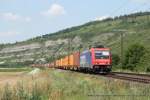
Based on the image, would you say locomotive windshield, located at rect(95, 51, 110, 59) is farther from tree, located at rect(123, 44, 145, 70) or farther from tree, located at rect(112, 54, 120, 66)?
tree, located at rect(112, 54, 120, 66)

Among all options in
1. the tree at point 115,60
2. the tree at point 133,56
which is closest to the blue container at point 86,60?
the tree at point 133,56

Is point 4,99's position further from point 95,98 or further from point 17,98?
point 95,98

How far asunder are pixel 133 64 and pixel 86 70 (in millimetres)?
17434

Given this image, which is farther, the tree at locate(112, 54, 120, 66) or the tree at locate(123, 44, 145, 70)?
the tree at locate(112, 54, 120, 66)

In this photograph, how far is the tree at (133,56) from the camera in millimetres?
83438

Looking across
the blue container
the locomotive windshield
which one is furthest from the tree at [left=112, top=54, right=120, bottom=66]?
the locomotive windshield

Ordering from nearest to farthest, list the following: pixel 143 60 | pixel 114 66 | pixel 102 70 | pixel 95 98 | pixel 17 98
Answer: pixel 95 98 → pixel 17 98 → pixel 102 70 → pixel 143 60 → pixel 114 66

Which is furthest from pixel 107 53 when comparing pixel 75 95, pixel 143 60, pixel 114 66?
pixel 75 95

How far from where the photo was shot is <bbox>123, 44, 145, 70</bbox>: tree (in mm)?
83438

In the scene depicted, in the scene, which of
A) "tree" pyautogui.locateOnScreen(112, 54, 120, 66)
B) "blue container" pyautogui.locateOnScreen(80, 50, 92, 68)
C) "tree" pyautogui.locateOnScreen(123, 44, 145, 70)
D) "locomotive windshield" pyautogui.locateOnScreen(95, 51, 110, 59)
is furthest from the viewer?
"tree" pyautogui.locateOnScreen(112, 54, 120, 66)

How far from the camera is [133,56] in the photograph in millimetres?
84812

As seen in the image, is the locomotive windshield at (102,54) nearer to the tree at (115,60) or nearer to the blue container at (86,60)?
the blue container at (86,60)

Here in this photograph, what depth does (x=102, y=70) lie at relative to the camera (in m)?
60.2

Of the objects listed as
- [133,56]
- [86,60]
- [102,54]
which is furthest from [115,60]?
[102,54]
